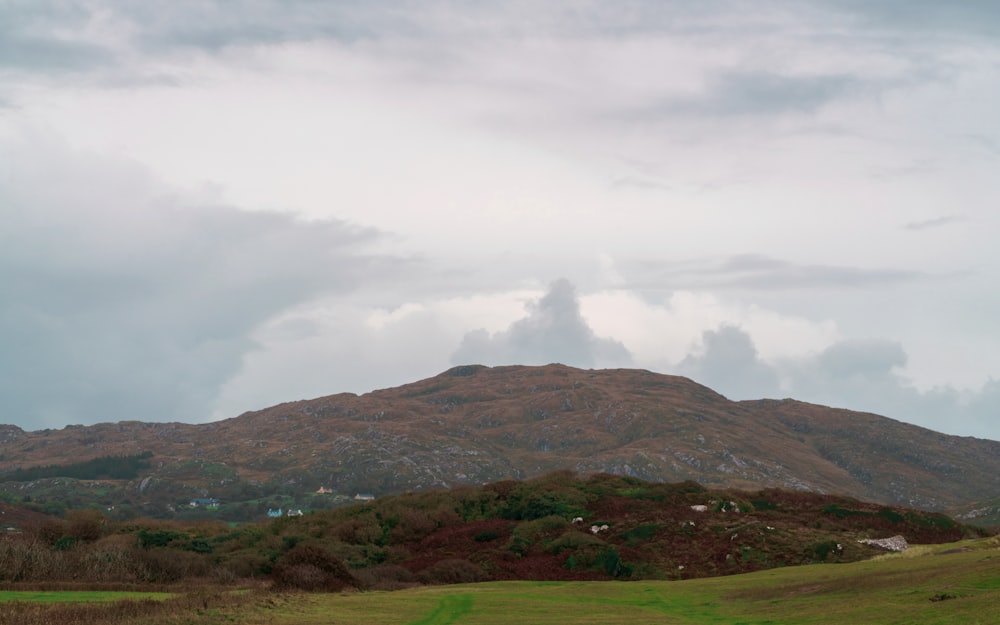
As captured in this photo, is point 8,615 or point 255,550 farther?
point 255,550

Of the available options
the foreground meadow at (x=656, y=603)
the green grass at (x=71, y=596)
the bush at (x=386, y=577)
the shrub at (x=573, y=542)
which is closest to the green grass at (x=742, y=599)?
the foreground meadow at (x=656, y=603)

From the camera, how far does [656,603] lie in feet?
131

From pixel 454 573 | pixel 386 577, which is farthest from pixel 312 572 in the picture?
pixel 454 573

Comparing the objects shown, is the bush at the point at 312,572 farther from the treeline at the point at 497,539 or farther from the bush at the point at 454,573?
the bush at the point at 454,573

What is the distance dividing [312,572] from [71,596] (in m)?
12.8

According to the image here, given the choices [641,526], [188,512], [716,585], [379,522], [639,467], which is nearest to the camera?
[716,585]

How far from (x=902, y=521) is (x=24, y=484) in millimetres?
194913

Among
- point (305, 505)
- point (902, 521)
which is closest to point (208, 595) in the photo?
point (902, 521)

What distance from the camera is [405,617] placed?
1407 inches

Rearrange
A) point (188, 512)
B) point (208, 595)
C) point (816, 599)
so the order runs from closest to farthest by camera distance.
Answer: point (816, 599) → point (208, 595) → point (188, 512)

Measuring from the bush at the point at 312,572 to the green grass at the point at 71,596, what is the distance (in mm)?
7483

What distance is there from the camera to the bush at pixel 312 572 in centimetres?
4794

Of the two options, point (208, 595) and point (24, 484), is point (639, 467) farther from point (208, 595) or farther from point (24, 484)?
point (208, 595)

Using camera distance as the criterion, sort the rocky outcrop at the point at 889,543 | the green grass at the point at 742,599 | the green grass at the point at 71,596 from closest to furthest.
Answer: the green grass at the point at 742,599
the green grass at the point at 71,596
the rocky outcrop at the point at 889,543
